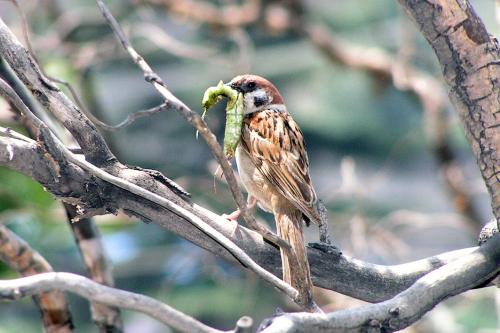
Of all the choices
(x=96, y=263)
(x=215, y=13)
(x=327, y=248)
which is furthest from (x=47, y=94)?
(x=215, y=13)

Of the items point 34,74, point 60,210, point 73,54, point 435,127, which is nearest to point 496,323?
point 435,127

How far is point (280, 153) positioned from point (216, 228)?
44.6 inches

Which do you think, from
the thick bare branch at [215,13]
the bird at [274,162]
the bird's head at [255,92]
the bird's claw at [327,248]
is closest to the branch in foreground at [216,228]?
the bird's claw at [327,248]

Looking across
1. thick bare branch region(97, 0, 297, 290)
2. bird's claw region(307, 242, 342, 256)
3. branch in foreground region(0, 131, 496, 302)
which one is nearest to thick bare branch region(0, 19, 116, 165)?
branch in foreground region(0, 131, 496, 302)

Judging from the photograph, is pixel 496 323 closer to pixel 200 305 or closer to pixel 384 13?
pixel 200 305

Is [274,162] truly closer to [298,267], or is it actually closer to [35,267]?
[35,267]

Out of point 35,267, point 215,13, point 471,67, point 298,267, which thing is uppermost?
point 215,13

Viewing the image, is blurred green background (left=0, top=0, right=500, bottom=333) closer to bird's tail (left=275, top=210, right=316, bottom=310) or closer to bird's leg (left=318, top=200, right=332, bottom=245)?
bird's tail (left=275, top=210, right=316, bottom=310)

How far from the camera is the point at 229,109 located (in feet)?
9.21

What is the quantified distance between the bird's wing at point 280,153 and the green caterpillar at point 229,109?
1.28 ft

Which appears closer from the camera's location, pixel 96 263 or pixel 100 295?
pixel 100 295

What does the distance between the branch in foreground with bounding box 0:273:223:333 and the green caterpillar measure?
3.57 ft

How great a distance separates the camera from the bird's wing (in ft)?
10.2

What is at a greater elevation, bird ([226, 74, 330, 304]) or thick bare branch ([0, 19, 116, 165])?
bird ([226, 74, 330, 304])
